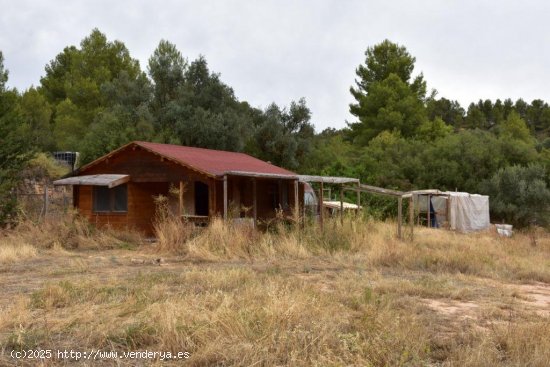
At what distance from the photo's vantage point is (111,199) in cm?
1775

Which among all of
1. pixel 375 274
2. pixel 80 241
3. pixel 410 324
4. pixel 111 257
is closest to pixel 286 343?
pixel 410 324

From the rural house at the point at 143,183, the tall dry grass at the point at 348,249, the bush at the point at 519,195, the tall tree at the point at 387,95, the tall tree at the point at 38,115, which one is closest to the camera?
the tall dry grass at the point at 348,249

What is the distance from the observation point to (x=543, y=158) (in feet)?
98.2

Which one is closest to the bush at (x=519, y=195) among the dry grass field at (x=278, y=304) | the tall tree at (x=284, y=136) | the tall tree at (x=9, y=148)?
the tall tree at (x=284, y=136)

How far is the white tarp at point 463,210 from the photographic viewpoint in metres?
23.9

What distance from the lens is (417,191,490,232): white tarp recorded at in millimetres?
23891

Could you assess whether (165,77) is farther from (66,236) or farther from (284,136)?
(66,236)

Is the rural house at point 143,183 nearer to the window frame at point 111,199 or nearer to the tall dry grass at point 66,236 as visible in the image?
the window frame at point 111,199

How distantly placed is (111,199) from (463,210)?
14326 mm

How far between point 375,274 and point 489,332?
3.73 metres

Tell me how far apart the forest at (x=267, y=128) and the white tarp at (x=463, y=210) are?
1.99 m

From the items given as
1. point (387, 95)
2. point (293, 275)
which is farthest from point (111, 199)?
point (387, 95)

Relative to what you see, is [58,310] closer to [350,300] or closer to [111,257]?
[350,300]

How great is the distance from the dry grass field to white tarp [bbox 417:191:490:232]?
10.8m
